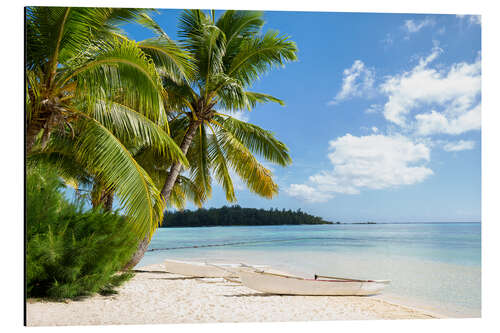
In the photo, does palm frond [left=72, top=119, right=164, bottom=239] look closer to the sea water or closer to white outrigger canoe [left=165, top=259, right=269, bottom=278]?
white outrigger canoe [left=165, top=259, right=269, bottom=278]

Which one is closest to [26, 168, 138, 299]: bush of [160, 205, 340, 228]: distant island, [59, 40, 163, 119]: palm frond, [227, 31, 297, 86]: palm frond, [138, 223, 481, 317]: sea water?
[59, 40, 163, 119]: palm frond

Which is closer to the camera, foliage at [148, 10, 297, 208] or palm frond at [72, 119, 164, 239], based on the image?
palm frond at [72, 119, 164, 239]

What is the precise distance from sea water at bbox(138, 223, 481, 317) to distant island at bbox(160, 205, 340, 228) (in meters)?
0.40

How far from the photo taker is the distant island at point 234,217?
7458 millimetres

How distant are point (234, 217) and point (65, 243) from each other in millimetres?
4232

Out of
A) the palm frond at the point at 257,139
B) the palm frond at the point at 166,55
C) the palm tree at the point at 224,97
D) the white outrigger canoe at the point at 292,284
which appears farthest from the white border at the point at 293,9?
the palm frond at the point at 257,139

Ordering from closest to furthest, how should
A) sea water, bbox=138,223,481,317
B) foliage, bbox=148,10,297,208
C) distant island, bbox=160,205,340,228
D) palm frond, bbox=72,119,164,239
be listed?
1. palm frond, bbox=72,119,164,239
2. foliage, bbox=148,10,297,208
3. sea water, bbox=138,223,481,317
4. distant island, bbox=160,205,340,228

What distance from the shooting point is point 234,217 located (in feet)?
25.8

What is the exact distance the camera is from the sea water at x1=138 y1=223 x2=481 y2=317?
6.95m

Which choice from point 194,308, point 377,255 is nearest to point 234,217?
point 194,308

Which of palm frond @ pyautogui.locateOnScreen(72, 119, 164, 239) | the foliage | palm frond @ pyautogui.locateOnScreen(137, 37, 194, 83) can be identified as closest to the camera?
palm frond @ pyautogui.locateOnScreen(72, 119, 164, 239)

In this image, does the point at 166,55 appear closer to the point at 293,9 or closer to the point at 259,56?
the point at 293,9
